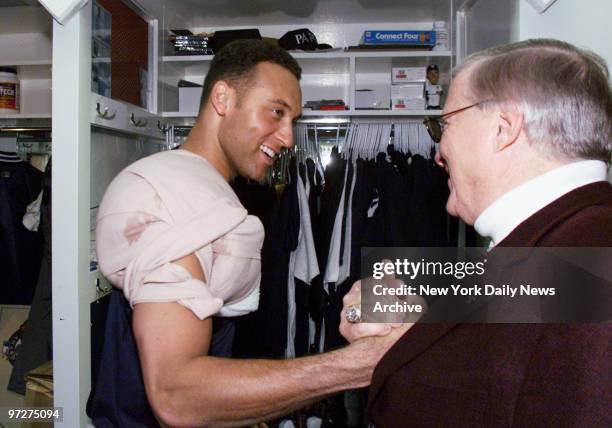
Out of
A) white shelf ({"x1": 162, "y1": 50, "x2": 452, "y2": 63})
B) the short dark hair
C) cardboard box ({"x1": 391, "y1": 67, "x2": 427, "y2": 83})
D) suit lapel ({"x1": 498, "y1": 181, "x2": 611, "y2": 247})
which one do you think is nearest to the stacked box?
cardboard box ({"x1": 391, "y1": 67, "x2": 427, "y2": 83})

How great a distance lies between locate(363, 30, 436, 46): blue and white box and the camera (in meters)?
2.44

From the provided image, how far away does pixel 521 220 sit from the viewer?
0.86 meters

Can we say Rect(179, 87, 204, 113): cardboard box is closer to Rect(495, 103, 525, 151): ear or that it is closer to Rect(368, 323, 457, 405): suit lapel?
Rect(495, 103, 525, 151): ear

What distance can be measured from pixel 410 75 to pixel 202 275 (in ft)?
6.34

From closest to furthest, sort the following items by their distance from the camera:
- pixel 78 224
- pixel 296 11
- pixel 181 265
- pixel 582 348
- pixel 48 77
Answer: pixel 582 348 < pixel 181 265 < pixel 78 224 < pixel 296 11 < pixel 48 77

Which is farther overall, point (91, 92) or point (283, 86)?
point (91, 92)

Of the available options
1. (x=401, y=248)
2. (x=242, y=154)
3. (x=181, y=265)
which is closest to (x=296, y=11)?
(x=401, y=248)

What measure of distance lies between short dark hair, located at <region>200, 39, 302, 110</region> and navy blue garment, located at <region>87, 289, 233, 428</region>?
619 millimetres

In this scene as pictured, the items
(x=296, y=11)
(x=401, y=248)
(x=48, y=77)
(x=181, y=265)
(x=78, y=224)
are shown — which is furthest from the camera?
(x=48, y=77)

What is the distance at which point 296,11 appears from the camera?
2.63m

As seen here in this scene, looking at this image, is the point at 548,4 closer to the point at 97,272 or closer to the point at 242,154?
the point at 242,154

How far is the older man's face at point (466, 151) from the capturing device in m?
0.96

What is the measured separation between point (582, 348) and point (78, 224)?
147 centimetres

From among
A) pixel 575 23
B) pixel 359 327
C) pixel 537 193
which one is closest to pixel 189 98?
pixel 575 23
